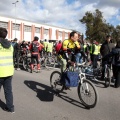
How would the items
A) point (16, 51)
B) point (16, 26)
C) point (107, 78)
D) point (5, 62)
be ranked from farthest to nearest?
1. point (16, 26)
2. point (16, 51)
3. point (107, 78)
4. point (5, 62)

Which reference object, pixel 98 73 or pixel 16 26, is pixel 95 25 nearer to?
pixel 16 26

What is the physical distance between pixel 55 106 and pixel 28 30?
63.8m

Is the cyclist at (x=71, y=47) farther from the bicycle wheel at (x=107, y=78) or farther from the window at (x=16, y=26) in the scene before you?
the window at (x=16, y=26)

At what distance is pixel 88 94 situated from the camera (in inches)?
239

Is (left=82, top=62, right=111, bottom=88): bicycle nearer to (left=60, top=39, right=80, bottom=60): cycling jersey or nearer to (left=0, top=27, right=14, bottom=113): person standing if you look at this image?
(left=60, top=39, right=80, bottom=60): cycling jersey

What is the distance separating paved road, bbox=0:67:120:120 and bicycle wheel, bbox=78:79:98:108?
154mm

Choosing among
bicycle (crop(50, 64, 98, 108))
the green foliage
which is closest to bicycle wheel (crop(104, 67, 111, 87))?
bicycle (crop(50, 64, 98, 108))

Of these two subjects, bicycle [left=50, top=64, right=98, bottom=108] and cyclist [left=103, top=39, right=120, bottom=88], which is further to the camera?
cyclist [left=103, top=39, right=120, bottom=88]

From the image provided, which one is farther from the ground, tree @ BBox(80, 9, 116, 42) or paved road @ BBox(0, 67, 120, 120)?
tree @ BBox(80, 9, 116, 42)

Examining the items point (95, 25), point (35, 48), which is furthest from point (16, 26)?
point (35, 48)

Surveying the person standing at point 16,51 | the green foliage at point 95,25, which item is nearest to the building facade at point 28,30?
the green foliage at point 95,25

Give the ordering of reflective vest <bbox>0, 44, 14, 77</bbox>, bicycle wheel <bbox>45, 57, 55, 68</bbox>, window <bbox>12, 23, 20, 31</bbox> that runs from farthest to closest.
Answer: window <bbox>12, 23, 20, 31</bbox>, bicycle wheel <bbox>45, 57, 55, 68</bbox>, reflective vest <bbox>0, 44, 14, 77</bbox>

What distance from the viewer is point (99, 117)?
5469 millimetres

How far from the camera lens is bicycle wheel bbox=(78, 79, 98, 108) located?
5906mm
